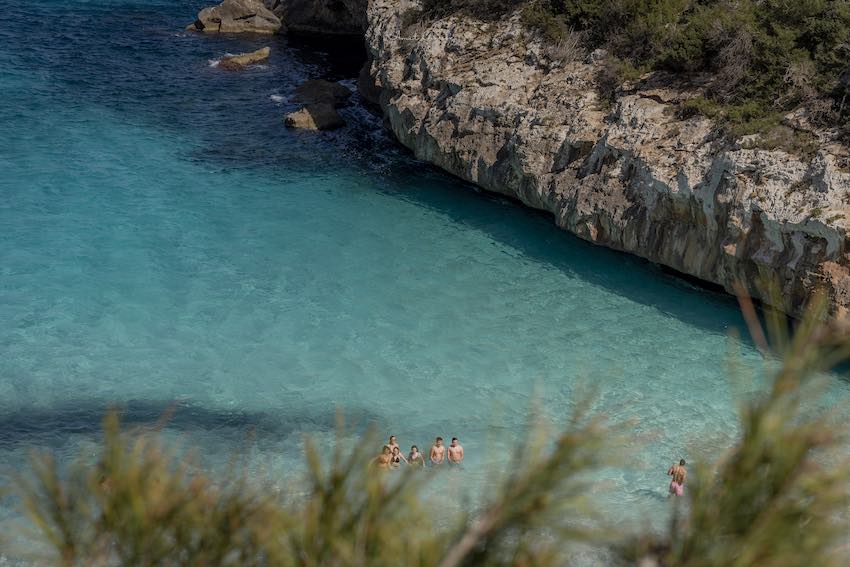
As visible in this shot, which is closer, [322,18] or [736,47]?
[736,47]

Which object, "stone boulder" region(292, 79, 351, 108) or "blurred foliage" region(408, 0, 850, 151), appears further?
"stone boulder" region(292, 79, 351, 108)

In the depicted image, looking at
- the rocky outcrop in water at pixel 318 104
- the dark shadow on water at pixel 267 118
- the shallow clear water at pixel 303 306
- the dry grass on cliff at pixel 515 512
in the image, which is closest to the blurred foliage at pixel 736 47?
the dark shadow on water at pixel 267 118

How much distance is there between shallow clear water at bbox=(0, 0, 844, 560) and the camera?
60.7 feet

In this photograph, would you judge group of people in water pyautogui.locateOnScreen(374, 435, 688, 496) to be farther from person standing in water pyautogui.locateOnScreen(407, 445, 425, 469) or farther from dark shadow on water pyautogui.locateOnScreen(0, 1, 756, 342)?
dark shadow on water pyautogui.locateOnScreen(0, 1, 756, 342)

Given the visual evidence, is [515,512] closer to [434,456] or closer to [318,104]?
[434,456]

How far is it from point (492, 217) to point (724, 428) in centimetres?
1107

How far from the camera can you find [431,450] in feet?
55.5

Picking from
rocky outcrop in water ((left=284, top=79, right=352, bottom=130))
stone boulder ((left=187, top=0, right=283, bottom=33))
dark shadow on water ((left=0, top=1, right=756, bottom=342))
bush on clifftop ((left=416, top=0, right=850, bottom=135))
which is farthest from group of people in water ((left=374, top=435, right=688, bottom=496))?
stone boulder ((left=187, top=0, right=283, bottom=33))

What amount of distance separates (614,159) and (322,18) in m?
29.2

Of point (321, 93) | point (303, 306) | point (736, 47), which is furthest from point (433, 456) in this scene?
point (321, 93)

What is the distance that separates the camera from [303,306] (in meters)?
22.5

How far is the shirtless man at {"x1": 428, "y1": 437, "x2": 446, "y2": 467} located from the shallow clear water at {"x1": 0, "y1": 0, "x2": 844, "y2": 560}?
0.75 meters

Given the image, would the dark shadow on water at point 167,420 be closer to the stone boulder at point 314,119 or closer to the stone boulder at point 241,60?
the stone boulder at point 314,119

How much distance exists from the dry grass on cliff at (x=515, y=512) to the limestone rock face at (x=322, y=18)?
43485mm
